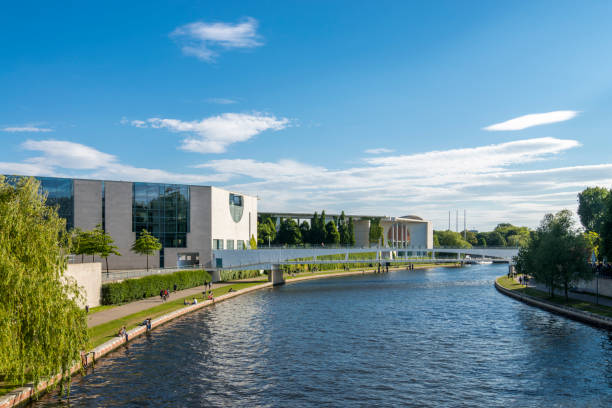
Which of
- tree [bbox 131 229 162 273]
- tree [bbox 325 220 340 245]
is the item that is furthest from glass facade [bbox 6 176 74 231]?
tree [bbox 325 220 340 245]

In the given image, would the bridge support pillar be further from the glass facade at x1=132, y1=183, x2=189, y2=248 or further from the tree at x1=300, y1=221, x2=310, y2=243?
the tree at x1=300, y1=221, x2=310, y2=243

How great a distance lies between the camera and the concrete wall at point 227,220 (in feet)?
339

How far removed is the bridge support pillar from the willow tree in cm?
7426

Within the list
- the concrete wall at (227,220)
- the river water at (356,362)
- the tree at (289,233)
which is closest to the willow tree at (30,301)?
the river water at (356,362)

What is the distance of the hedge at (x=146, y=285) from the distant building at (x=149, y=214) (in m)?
11.1

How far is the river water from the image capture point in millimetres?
29344

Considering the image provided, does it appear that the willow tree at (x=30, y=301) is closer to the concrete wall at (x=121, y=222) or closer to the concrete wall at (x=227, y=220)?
the concrete wall at (x=121, y=222)

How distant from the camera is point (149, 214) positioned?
315 feet

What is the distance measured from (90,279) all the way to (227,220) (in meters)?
53.5

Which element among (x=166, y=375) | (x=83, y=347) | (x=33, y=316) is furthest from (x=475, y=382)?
(x=33, y=316)

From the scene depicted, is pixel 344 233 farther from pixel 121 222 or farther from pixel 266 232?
pixel 121 222

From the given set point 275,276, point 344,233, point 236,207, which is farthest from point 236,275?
point 344,233

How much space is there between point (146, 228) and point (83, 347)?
69296 millimetres

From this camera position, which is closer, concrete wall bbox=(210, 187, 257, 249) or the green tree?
concrete wall bbox=(210, 187, 257, 249)
